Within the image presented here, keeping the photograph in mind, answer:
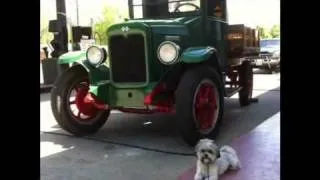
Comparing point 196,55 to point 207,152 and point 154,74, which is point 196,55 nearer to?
point 154,74

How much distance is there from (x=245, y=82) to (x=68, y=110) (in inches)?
129

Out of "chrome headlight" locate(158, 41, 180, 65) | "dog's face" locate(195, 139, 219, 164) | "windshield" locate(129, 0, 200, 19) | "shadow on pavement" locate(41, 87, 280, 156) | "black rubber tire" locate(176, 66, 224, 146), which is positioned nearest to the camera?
"dog's face" locate(195, 139, 219, 164)

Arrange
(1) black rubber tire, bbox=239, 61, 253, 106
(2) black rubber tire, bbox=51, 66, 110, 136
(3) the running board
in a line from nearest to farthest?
(2) black rubber tire, bbox=51, 66, 110, 136 → (3) the running board → (1) black rubber tire, bbox=239, 61, 253, 106

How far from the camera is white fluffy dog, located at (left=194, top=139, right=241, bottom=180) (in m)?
3.48

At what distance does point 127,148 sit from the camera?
5.07 meters

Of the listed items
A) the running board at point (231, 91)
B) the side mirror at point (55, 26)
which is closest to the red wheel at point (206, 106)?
the running board at point (231, 91)

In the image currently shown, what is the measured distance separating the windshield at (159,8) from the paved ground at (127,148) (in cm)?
154

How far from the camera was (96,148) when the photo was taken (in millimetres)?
5129

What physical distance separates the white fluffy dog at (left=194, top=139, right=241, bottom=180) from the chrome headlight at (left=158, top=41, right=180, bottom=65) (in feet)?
4.69

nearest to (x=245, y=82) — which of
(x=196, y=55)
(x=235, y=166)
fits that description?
(x=196, y=55)

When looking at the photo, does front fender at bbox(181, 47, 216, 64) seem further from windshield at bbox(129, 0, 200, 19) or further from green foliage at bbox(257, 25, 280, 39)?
windshield at bbox(129, 0, 200, 19)

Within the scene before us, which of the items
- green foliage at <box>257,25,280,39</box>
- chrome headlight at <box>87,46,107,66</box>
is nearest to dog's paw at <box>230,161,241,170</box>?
green foliage at <box>257,25,280,39</box>

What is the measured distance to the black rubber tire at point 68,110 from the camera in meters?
5.55
